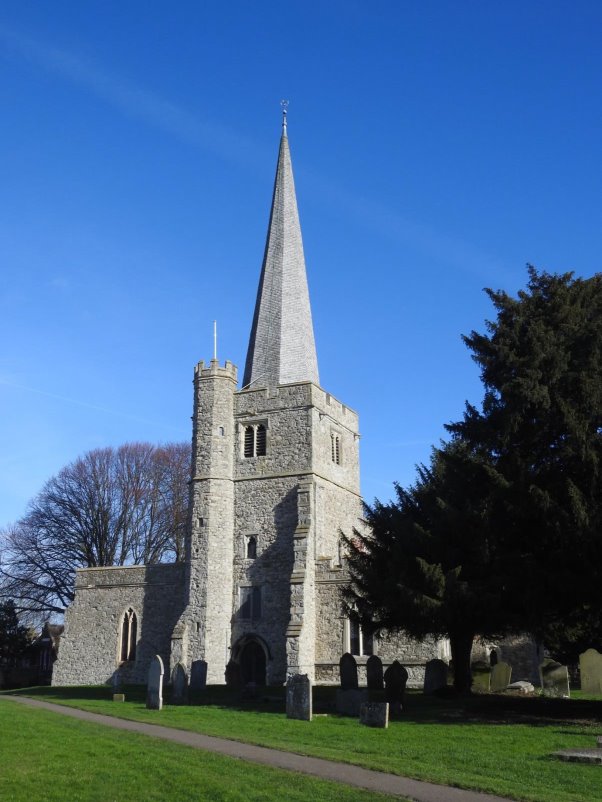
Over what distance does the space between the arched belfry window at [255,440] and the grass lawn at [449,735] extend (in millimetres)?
11381

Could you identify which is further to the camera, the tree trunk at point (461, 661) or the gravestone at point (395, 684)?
the tree trunk at point (461, 661)

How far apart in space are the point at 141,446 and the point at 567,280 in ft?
97.1

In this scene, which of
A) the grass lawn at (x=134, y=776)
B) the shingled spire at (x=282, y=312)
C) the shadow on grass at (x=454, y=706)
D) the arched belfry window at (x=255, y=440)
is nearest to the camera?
the grass lawn at (x=134, y=776)

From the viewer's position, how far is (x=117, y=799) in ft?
27.5

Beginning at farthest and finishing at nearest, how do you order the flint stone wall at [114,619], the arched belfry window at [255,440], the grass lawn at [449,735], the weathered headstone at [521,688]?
the arched belfry window at [255,440] < the flint stone wall at [114,619] < the weathered headstone at [521,688] < the grass lawn at [449,735]

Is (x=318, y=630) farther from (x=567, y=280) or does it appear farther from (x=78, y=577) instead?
(x=567, y=280)

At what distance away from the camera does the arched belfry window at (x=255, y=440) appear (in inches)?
1238

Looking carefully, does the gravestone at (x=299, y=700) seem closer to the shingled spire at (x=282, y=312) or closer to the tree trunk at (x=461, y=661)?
the tree trunk at (x=461, y=661)

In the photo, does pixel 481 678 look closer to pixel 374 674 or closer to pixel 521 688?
pixel 521 688

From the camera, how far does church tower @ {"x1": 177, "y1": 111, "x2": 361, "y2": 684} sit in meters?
28.3

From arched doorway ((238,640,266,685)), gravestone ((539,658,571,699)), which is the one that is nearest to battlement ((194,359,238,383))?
arched doorway ((238,640,266,685))

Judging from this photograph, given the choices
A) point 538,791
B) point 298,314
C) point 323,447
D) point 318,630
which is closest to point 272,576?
point 318,630

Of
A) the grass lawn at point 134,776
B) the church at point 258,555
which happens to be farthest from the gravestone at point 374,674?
the grass lawn at point 134,776

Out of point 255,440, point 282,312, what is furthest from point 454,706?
point 282,312
